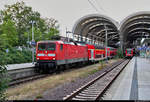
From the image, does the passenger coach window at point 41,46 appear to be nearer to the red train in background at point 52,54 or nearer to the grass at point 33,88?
the red train in background at point 52,54

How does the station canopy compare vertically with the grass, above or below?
above

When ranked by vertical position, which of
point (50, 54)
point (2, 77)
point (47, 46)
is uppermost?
point (47, 46)

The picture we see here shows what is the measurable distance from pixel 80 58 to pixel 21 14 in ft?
88.9

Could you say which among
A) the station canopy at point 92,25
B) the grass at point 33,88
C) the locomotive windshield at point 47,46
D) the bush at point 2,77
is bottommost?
the grass at point 33,88

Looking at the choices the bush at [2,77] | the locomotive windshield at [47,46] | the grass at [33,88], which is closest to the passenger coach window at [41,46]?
the locomotive windshield at [47,46]

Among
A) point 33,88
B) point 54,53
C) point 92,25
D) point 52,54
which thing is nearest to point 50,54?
point 52,54

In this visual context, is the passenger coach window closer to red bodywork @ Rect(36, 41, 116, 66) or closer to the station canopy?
red bodywork @ Rect(36, 41, 116, 66)

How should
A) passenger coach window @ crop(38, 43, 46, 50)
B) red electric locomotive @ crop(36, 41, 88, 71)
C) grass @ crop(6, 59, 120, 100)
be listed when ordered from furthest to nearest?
passenger coach window @ crop(38, 43, 46, 50)
red electric locomotive @ crop(36, 41, 88, 71)
grass @ crop(6, 59, 120, 100)

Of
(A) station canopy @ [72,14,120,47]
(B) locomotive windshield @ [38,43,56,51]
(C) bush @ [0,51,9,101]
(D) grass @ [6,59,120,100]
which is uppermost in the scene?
(A) station canopy @ [72,14,120,47]

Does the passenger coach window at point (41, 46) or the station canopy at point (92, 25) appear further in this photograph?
the station canopy at point (92, 25)

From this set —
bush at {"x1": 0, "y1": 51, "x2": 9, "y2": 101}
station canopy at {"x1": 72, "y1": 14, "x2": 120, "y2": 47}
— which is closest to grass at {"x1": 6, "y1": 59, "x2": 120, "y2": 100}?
bush at {"x1": 0, "y1": 51, "x2": 9, "y2": 101}

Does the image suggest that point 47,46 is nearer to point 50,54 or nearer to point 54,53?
point 50,54

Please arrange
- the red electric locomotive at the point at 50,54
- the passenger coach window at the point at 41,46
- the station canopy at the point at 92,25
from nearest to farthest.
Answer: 1. the red electric locomotive at the point at 50,54
2. the passenger coach window at the point at 41,46
3. the station canopy at the point at 92,25

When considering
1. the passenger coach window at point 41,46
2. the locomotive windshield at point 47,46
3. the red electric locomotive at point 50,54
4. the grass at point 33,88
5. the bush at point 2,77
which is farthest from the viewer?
the passenger coach window at point 41,46
